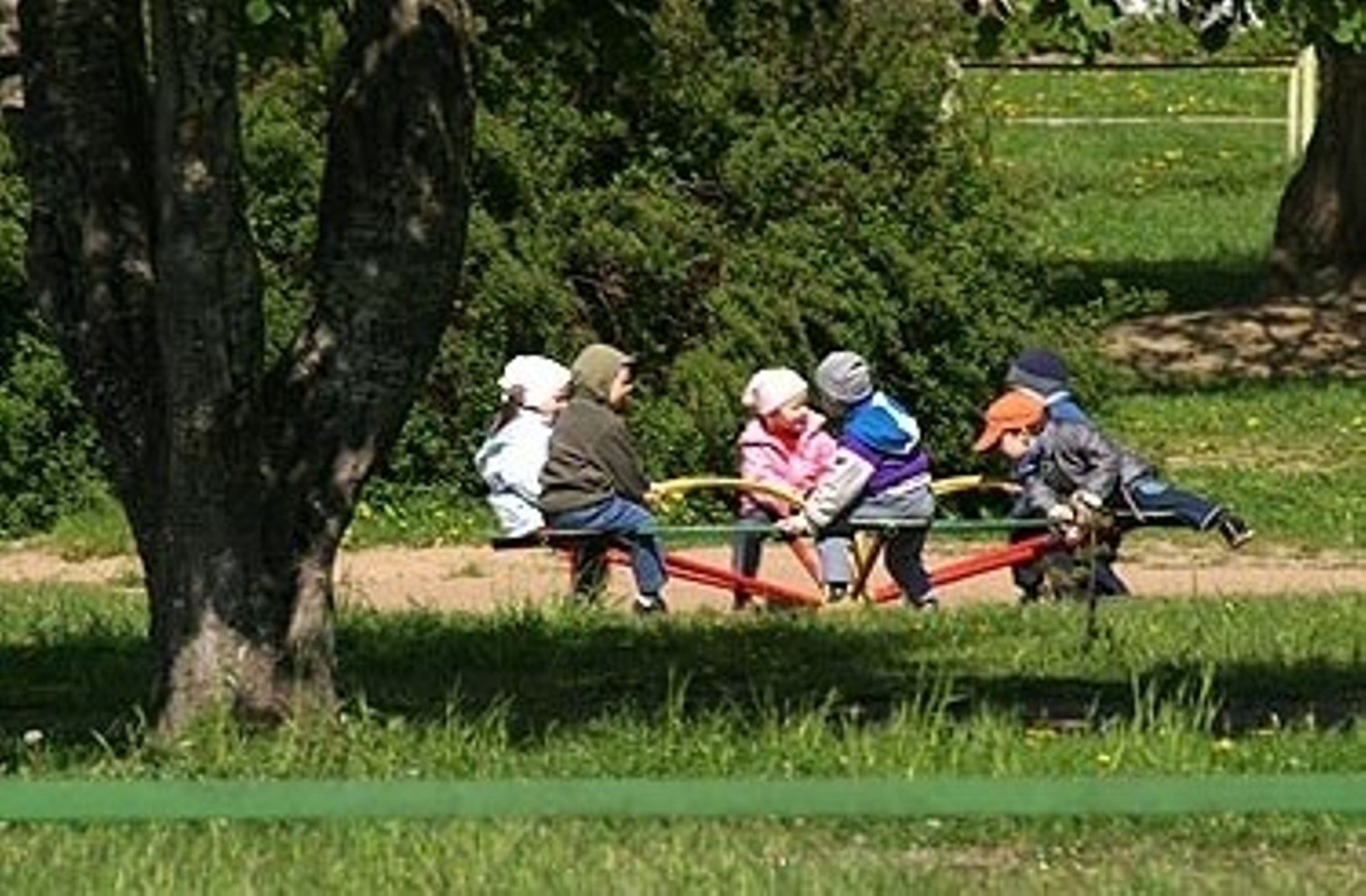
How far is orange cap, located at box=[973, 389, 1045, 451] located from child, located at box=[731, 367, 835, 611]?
652mm

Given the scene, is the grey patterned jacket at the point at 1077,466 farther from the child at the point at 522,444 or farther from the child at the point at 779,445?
the child at the point at 522,444

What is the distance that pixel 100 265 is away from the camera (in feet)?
36.0

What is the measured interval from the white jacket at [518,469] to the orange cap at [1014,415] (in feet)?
5.81

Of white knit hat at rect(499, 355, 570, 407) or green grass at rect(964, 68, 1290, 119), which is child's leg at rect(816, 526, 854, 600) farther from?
green grass at rect(964, 68, 1290, 119)

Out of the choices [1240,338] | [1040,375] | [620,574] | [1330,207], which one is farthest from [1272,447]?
[620,574]

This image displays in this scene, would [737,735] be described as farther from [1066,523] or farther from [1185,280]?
[1185,280]

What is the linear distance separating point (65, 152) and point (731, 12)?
9.41 ft

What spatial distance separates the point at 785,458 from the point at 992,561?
4.77ft

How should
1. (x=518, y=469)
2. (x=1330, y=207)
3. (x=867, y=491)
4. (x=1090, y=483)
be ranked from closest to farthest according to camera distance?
1. (x=1090, y=483)
2. (x=867, y=491)
3. (x=518, y=469)
4. (x=1330, y=207)

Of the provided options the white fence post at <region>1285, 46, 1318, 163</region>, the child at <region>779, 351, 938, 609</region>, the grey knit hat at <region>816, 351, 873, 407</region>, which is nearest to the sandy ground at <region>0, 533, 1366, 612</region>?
the child at <region>779, 351, 938, 609</region>

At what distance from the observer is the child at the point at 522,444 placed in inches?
658

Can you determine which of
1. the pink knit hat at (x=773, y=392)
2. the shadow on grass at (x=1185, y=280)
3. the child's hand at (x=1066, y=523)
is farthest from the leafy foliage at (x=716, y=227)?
the shadow on grass at (x=1185, y=280)

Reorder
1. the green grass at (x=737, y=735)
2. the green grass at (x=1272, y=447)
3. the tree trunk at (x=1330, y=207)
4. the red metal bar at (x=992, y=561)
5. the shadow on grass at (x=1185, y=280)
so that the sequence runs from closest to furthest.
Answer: the green grass at (x=737, y=735), the red metal bar at (x=992, y=561), the green grass at (x=1272, y=447), the tree trunk at (x=1330, y=207), the shadow on grass at (x=1185, y=280)

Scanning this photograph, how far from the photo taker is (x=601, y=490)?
53.8 feet
